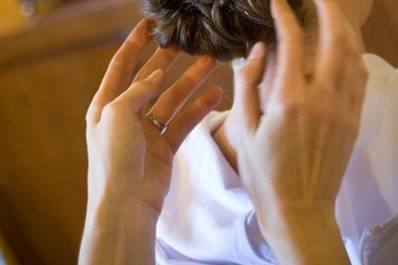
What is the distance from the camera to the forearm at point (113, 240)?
0.72m

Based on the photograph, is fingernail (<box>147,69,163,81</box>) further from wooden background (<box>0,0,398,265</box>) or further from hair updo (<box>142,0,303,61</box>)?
wooden background (<box>0,0,398,265</box>)

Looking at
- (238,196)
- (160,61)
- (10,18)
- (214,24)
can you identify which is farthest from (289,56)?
(10,18)

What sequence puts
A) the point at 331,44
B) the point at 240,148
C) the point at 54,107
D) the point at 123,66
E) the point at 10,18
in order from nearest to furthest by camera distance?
the point at 331,44 → the point at 240,148 → the point at 123,66 → the point at 10,18 → the point at 54,107

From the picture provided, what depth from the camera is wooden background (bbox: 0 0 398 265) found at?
4.34ft

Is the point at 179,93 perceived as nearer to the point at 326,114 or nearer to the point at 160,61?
the point at 160,61

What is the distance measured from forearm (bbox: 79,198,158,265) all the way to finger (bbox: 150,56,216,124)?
15cm

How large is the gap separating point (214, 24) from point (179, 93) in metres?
0.15

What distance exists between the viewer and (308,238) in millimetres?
586

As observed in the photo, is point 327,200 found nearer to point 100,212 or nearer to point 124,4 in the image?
point 100,212

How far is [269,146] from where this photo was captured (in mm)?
574

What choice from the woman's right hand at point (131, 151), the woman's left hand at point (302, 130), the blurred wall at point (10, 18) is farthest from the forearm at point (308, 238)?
the blurred wall at point (10, 18)

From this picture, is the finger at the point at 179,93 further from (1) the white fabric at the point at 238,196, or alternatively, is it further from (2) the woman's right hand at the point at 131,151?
(1) the white fabric at the point at 238,196

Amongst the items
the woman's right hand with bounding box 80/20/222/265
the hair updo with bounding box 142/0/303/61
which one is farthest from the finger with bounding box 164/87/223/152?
the hair updo with bounding box 142/0/303/61

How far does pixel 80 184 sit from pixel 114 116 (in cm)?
106
